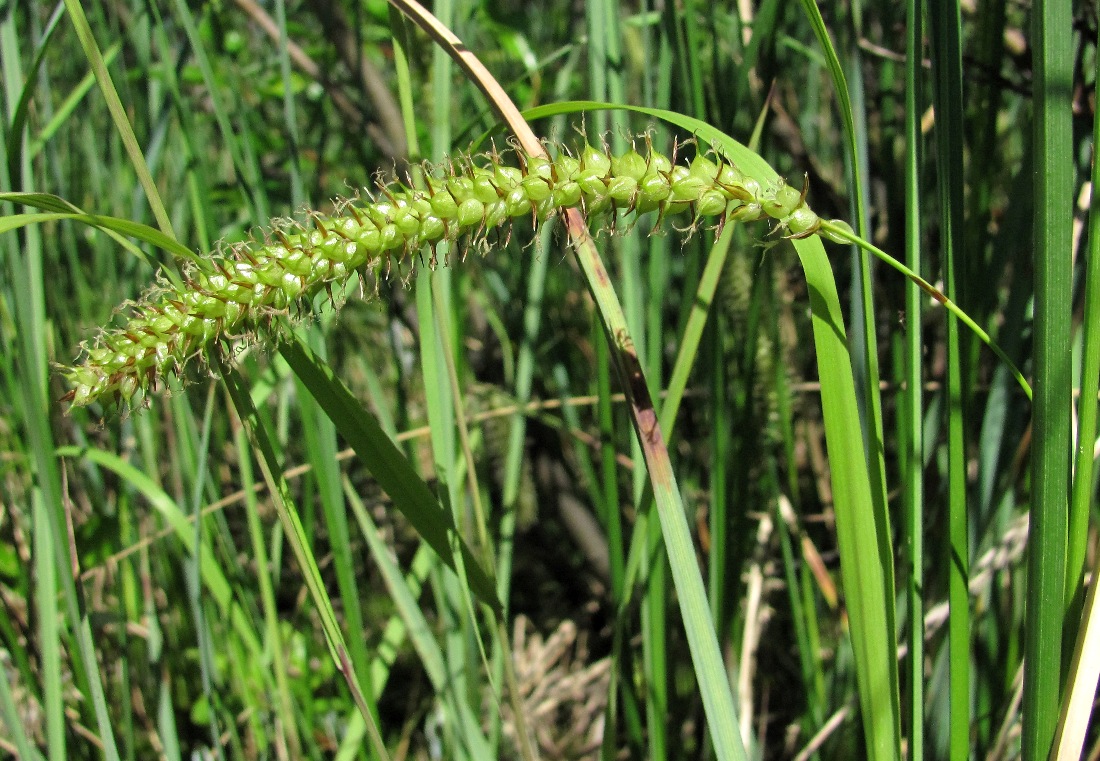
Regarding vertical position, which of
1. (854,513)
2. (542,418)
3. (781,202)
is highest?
(781,202)

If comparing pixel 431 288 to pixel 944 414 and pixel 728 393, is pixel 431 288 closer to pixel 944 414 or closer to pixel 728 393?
pixel 728 393

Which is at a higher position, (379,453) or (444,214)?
(444,214)

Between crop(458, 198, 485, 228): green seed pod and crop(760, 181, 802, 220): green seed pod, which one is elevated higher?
crop(458, 198, 485, 228): green seed pod

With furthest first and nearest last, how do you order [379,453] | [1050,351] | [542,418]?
[542,418], [379,453], [1050,351]

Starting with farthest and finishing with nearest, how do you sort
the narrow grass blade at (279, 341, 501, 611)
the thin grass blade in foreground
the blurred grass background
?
the blurred grass background, the narrow grass blade at (279, 341, 501, 611), the thin grass blade in foreground

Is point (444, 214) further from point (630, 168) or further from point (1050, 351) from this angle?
point (1050, 351)

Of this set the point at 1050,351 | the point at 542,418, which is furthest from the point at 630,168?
the point at 542,418

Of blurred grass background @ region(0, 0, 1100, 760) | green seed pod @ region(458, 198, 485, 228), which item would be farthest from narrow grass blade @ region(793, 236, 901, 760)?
green seed pod @ region(458, 198, 485, 228)

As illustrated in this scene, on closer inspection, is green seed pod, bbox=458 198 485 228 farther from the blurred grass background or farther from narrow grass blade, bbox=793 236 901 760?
narrow grass blade, bbox=793 236 901 760

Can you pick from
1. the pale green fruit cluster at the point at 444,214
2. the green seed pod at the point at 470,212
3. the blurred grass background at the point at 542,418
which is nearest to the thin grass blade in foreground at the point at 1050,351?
the blurred grass background at the point at 542,418

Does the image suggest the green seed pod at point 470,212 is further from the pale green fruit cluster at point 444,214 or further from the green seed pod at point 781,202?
the green seed pod at point 781,202
